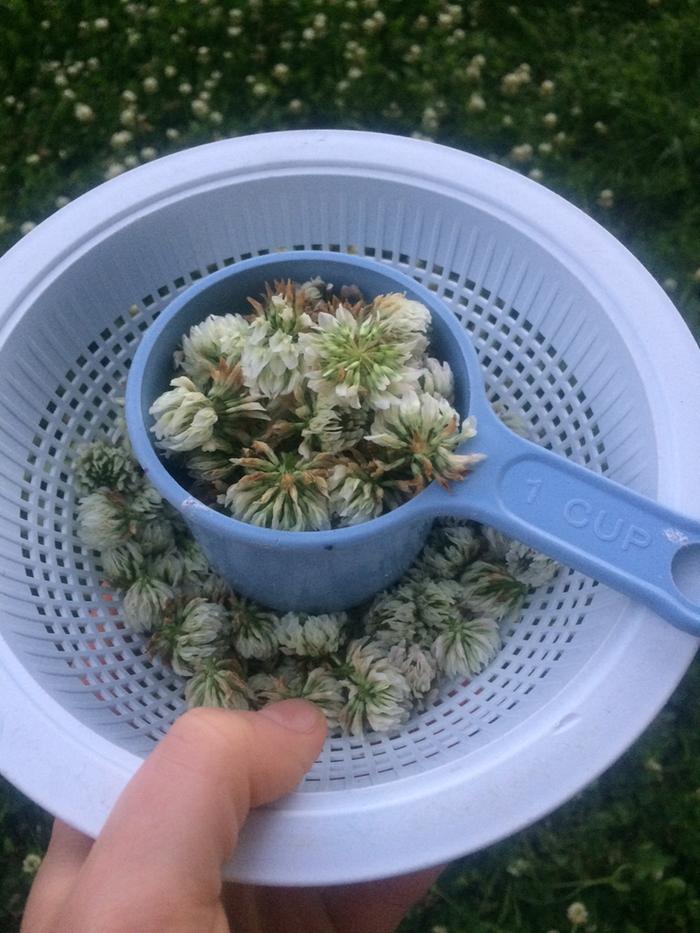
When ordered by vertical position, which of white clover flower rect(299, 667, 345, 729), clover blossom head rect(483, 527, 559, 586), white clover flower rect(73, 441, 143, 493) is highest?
clover blossom head rect(483, 527, 559, 586)

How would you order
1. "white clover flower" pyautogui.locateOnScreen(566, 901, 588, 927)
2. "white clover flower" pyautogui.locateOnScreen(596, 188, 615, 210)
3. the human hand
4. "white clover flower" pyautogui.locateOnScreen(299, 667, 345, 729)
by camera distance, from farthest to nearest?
1. "white clover flower" pyautogui.locateOnScreen(596, 188, 615, 210)
2. "white clover flower" pyautogui.locateOnScreen(566, 901, 588, 927)
3. "white clover flower" pyautogui.locateOnScreen(299, 667, 345, 729)
4. the human hand

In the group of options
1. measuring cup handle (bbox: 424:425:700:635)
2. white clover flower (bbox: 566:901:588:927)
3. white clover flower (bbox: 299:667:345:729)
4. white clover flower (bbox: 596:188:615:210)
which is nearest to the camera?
measuring cup handle (bbox: 424:425:700:635)

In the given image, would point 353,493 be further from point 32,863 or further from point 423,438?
point 32,863

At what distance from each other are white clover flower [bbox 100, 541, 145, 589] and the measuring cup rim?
5.1 inches

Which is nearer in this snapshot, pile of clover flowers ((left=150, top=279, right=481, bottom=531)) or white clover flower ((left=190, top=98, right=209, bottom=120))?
pile of clover flowers ((left=150, top=279, right=481, bottom=531))

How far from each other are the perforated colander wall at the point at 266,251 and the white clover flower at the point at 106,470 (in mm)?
23

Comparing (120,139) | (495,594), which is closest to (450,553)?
(495,594)

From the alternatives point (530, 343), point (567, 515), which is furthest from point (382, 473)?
point (530, 343)

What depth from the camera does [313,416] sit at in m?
0.61

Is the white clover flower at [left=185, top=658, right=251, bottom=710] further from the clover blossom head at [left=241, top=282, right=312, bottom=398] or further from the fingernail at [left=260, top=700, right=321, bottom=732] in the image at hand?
the clover blossom head at [left=241, top=282, right=312, bottom=398]

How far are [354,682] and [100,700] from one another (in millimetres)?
190

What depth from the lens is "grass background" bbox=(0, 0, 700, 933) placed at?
3.78 ft

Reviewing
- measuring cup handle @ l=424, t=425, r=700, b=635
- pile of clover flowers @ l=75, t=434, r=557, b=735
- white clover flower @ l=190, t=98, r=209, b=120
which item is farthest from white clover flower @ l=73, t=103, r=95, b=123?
measuring cup handle @ l=424, t=425, r=700, b=635

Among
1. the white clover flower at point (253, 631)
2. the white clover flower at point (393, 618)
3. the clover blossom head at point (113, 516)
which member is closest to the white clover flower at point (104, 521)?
the clover blossom head at point (113, 516)
